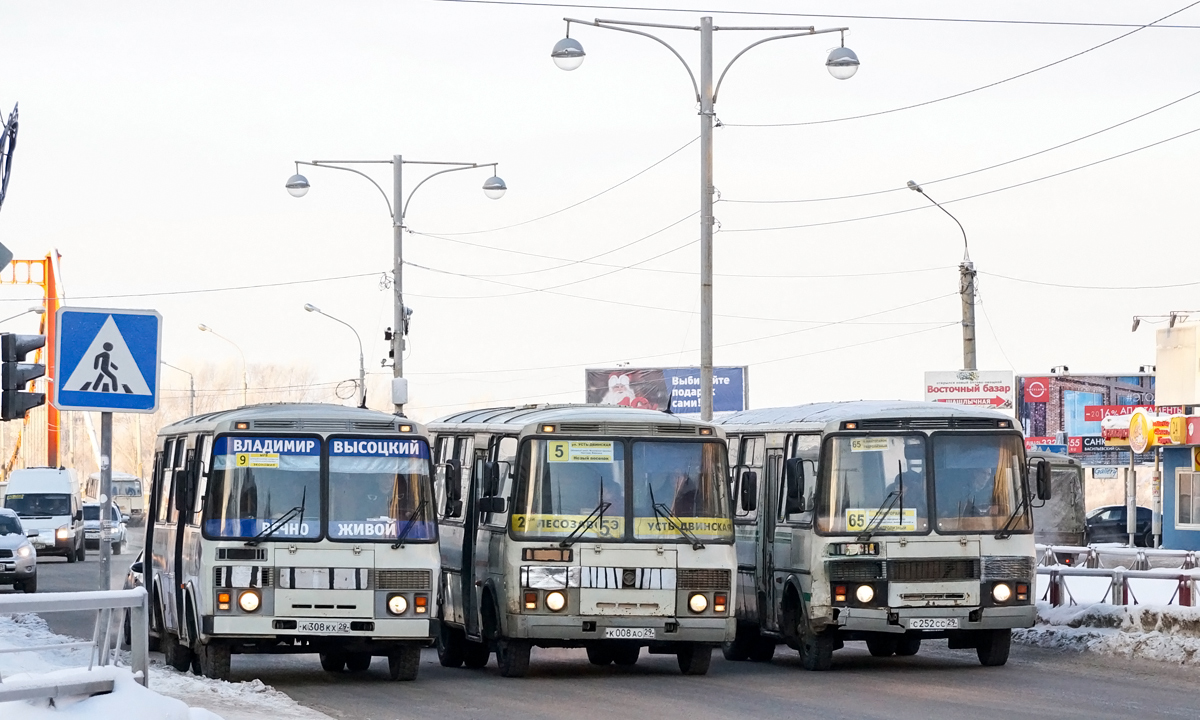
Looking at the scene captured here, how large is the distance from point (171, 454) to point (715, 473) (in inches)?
220

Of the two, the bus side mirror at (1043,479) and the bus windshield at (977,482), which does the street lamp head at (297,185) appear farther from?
the bus side mirror at (1043,479)

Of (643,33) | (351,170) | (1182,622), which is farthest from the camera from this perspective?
(351,170)

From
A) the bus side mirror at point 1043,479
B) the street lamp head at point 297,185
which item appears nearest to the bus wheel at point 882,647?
the bus side mirror at point 1043,479

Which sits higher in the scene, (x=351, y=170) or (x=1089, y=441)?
(x=351, y=170)

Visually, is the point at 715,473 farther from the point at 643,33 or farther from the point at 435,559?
the point at 643,33

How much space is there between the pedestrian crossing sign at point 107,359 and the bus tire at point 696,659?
22.5 ft

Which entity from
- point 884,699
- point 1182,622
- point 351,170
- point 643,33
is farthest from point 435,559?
point 351,170

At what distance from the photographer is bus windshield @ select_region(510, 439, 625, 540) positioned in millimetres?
17406

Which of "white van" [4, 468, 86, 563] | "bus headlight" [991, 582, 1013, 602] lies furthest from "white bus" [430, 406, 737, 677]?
"white van" [4, 468, 86, 563]

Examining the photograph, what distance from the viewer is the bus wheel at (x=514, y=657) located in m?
17.5

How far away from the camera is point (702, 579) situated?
57.3ft

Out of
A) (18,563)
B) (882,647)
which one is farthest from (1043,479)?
(18,563)

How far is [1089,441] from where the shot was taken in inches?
3123

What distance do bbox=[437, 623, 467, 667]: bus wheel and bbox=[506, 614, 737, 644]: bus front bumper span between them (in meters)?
2.45
